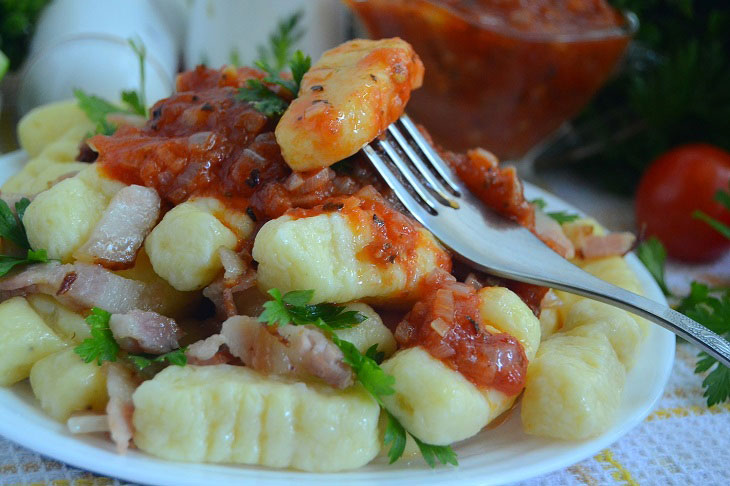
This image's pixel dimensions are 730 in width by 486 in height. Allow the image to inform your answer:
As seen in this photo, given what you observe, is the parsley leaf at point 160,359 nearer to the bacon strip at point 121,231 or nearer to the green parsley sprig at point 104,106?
the bacon strip at point 121,231

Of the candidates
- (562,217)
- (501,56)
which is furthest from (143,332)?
(501,56)

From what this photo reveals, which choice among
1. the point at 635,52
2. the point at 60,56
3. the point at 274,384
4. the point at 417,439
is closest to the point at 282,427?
the point at 274,384

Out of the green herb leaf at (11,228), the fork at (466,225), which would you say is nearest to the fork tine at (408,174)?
the fork at (466,225)

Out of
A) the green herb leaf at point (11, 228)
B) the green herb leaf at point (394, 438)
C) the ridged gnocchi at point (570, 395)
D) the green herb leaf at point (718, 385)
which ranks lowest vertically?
the green herb leaf at point (718, 385)

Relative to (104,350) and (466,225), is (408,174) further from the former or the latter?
(104,350)

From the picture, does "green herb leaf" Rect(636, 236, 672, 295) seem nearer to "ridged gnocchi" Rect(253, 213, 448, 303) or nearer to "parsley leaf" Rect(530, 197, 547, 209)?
"parsley leaf" Rect(530, 197, 547, 209)

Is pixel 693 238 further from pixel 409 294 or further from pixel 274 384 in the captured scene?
pixel 274 384
